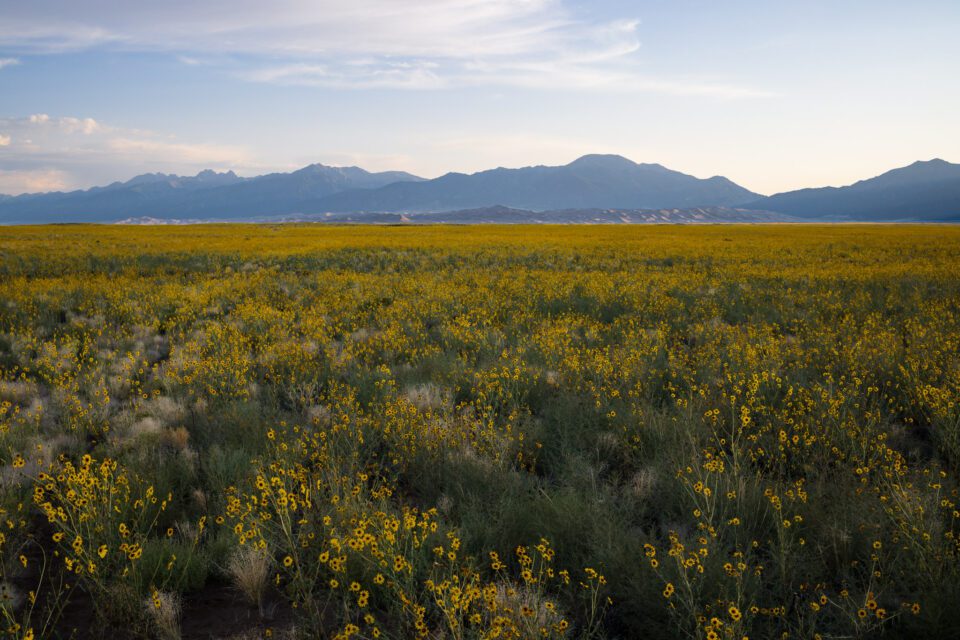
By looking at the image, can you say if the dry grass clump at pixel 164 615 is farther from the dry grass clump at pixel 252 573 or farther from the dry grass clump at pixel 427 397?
the dry grass clump at pixel 427 397

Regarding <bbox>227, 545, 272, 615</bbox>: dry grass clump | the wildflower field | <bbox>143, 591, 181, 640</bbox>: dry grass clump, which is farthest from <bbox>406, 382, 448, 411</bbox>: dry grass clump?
<bbox>143, 591, 181, 640</bbox>: dry grass clump

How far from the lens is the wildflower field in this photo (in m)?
2.95

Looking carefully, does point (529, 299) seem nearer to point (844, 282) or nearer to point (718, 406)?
point (718, 406)

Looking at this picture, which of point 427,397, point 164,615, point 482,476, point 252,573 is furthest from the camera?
point 427,397

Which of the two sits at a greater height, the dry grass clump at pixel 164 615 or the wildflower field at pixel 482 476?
the wildflower field at pixel 482 476

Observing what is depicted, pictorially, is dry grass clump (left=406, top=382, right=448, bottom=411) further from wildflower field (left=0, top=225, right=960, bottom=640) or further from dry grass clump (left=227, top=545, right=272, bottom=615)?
dry grass clump (left=227, top=545, right=272, bottom=615)

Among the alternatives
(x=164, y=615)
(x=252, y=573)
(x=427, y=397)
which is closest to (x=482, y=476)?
(x=252, y=573)

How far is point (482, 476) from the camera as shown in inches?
171

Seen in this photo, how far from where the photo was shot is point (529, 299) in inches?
510

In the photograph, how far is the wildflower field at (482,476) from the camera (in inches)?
116

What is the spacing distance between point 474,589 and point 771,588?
1.94 m

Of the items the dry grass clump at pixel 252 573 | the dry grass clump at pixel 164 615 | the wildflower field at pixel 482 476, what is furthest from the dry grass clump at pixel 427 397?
the dry grass clump at pixel 164 615

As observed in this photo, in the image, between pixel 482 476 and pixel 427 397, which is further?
pixel 427 397

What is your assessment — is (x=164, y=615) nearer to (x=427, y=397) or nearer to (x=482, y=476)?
(x=482, y=476)
